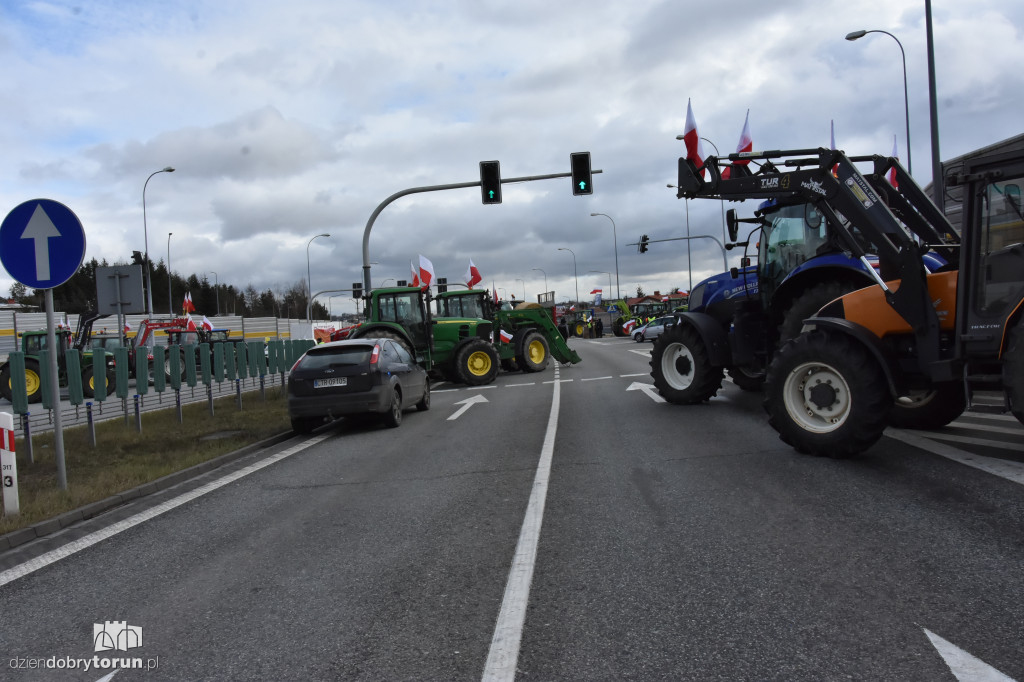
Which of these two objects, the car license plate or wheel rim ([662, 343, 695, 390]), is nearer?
the car license plate

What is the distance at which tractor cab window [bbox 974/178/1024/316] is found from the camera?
5914 mm

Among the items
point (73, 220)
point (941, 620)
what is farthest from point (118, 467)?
point (941, 620)

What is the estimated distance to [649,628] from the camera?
3.47 metres

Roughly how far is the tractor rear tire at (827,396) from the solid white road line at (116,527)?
5.87 meters

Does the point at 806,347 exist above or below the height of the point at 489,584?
above

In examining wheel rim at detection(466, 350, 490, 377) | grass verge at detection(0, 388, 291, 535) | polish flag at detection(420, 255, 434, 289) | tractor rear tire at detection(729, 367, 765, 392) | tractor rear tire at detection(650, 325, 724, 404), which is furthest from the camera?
polish flag at detection(420, 255, 434, 289)

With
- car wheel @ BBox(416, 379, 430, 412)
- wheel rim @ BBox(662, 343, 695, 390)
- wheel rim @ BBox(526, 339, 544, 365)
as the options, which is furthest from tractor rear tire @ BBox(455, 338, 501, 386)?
wheel rim @ BBox(662, 343, 695, 390)

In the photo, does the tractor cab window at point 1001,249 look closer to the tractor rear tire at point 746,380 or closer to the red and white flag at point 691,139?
the tractor rear tire at point 746,380

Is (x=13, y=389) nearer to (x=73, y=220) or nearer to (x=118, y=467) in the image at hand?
(x=118, y=467)

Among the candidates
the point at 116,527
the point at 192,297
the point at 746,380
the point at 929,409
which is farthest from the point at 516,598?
the point at 192,297

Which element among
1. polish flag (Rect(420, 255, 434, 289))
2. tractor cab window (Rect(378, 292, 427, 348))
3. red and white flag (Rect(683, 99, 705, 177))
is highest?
red and white flag (Rect(683, 99, 705, 177))

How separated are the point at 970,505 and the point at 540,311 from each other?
797 inches

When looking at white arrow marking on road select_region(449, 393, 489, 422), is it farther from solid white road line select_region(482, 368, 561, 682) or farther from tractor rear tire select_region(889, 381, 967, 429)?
tractor rear tire select_region(889, 381, 967, 429)

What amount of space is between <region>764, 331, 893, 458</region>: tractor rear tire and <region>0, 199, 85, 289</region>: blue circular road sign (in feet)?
23.3
